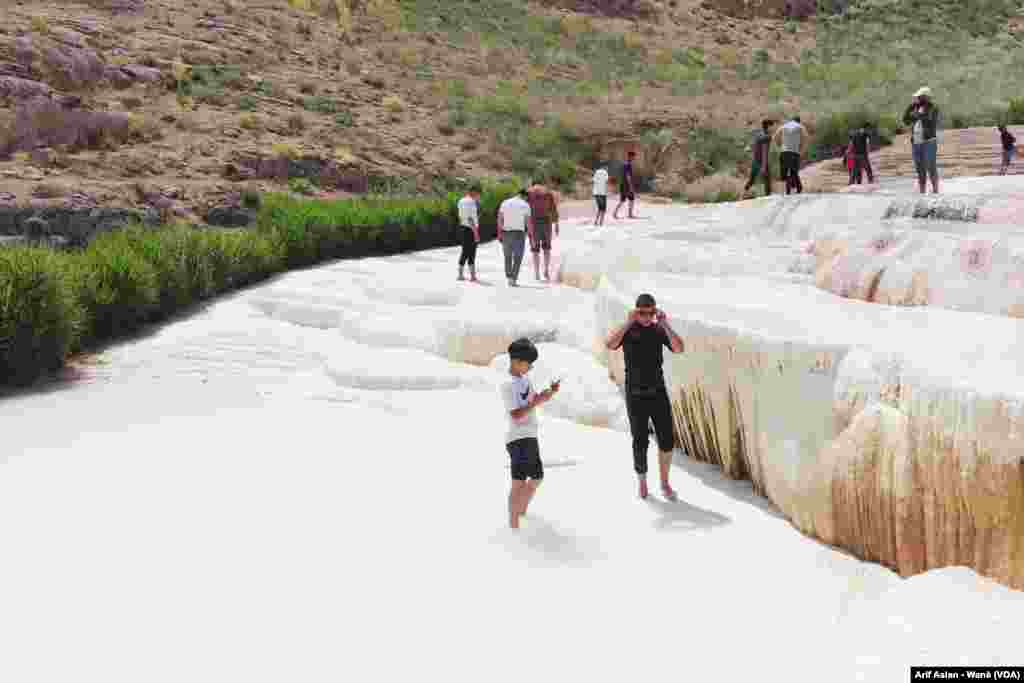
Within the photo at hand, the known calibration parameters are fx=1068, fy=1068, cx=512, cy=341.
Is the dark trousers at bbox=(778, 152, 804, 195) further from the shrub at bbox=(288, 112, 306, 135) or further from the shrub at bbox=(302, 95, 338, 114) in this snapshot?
the shrub at bbox=(302, 95, 338, 114)

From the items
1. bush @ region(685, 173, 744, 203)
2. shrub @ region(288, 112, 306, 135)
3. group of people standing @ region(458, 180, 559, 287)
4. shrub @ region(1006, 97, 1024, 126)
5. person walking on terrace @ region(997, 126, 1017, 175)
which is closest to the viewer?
group of people standing @ region(458, 180, 559, 287)

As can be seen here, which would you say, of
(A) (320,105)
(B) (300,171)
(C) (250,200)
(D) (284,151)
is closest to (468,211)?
(C) (250,200)

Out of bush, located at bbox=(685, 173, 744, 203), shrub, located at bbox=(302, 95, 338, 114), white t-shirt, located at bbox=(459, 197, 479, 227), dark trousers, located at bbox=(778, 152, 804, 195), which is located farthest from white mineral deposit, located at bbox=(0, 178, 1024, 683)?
shrub, located at bbox=(302, 95, 338, 114)

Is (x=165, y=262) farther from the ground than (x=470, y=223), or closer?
closer

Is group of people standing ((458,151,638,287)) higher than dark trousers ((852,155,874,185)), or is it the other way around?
dark trousers ((852,155,874,185))

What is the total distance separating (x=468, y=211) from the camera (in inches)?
576

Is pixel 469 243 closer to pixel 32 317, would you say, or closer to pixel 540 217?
pixel 540 217

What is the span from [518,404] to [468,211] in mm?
8640

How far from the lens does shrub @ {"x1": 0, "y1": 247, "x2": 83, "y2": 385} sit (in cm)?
1071

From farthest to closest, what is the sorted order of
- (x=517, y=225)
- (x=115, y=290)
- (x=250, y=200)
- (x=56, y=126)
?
(x=56, y=126) → (x=250, y=200) → (x=517, y=225) → (x=115, y=290)

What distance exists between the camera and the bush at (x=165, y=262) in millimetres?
10961

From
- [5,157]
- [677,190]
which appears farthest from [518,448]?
[677,190]

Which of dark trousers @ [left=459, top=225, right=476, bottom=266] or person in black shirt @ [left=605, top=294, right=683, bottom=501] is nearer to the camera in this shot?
person in black shirt @ [left=605, top=294, right=683, bottom=501]

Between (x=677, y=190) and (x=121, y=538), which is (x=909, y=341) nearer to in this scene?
(x=121, y=538)
